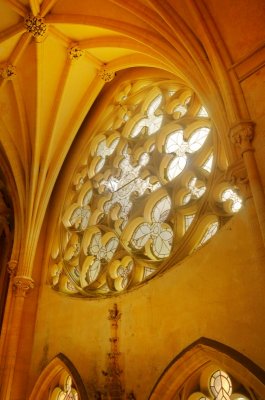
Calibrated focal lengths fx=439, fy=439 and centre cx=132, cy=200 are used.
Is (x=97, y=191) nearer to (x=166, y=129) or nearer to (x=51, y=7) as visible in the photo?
(x=166, y=129)

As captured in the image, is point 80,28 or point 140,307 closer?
point 140,307

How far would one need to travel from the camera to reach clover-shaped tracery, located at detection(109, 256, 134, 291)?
7332 millimetres

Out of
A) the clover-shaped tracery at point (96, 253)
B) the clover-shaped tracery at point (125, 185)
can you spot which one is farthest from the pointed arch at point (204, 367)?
the clover-shaped tracery at point (125, 185)

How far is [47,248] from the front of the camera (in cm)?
995

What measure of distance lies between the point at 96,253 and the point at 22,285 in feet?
6.62

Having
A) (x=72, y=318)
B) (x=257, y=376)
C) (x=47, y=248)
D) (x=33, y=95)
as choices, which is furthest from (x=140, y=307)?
(x=33, y=95)

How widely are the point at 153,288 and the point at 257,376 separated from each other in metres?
2.29

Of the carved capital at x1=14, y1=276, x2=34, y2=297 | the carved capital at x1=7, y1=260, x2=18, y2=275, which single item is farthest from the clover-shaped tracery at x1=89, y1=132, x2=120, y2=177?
the carved capital at x1=14, y1=276, x2=34, y2=297

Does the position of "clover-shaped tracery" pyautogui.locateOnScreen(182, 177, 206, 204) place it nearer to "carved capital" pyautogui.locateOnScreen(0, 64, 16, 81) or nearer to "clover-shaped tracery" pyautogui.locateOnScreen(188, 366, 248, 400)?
"clover-shaped tracery" pyautogui.locateOnScreen(188, 366, 248, 400)

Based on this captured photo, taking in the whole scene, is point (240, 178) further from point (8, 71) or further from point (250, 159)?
point (8, 71)

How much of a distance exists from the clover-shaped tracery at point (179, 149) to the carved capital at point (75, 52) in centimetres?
289

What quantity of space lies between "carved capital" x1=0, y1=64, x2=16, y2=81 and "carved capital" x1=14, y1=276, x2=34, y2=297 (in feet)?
14.2

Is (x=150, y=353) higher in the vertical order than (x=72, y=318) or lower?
lower

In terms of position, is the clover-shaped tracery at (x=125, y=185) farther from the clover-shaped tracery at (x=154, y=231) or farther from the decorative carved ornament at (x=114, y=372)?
the decorative carved ornament at (x=114, y=372)
